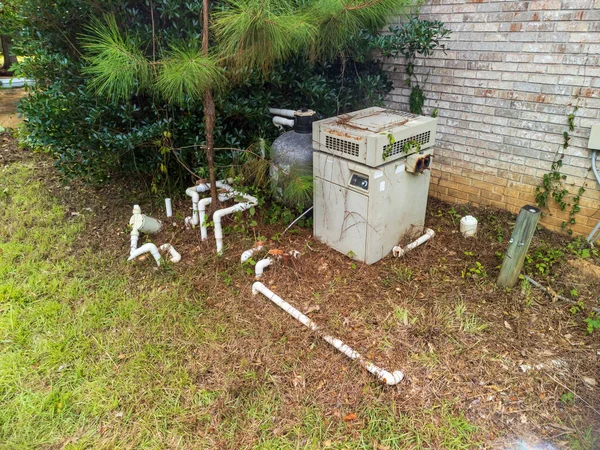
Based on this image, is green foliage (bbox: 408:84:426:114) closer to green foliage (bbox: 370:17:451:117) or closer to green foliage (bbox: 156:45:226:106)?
green foliage (bbox: 370:17:451:117)

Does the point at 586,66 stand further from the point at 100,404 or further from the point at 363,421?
the point at 100,404

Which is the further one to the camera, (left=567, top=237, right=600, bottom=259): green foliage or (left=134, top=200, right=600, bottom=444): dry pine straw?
(left=567, top=237, right=600, bottom=259): green foliage

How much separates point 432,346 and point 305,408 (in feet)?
2.61

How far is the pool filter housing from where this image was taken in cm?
265

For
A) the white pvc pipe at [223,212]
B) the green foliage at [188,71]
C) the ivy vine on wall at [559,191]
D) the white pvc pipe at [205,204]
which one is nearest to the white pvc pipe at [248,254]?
the white pvc pipe at [223,212]

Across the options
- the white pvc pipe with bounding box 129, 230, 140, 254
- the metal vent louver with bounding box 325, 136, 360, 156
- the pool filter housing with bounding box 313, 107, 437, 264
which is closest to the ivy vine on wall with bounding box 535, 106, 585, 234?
the pool filter housing with bounding box 313, 107, 437, 264

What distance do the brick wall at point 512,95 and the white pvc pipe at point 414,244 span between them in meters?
0.81

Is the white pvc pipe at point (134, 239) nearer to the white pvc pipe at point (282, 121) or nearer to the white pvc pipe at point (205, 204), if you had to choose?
the white pvc pipe at point (205, 204)

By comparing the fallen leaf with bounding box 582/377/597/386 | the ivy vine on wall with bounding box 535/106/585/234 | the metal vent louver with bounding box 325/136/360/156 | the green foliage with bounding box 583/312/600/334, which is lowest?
the fallen leaf with bounding box 582/377/597/386

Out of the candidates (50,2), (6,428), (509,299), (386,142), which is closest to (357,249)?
(386,142)

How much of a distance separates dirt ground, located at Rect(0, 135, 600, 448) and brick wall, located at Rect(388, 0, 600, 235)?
39cm

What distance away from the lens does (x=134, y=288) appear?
9.56ft

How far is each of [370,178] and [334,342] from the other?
103cm

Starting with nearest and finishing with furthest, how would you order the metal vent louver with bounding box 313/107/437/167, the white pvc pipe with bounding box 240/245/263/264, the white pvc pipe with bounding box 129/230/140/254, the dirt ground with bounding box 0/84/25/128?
the metal vent louver with bounding box 313/107/437/167, the white pvc pipe with bounding box 240/245/263/264, the white pvc pipe with bounding box 129/230/140/254, the dirt ground with bounding box 0/84/25/128
